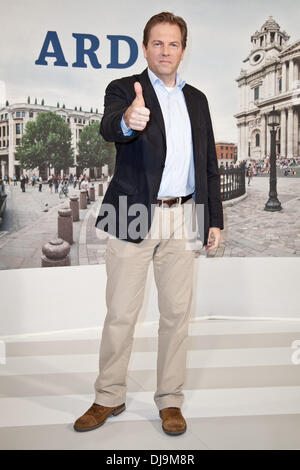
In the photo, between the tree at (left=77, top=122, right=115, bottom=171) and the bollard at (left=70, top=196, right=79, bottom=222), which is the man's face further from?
the bollard at (left=70, top=196, right=79, bottom=222)

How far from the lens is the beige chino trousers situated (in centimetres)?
162

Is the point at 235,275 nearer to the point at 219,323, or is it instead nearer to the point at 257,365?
the point at 219,323

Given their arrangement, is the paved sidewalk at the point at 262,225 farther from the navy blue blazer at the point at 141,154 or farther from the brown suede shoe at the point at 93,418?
the brown suede shoe at the point at 93,418

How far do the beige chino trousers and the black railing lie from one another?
1775 mm

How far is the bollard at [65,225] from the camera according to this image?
3.10 metres

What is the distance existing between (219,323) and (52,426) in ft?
5.52

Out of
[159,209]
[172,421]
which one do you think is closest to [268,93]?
[159,209]

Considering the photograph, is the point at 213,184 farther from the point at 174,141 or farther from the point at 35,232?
the point at 35,232

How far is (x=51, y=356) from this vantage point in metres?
2.52

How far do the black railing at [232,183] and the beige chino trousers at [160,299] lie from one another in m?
1.78

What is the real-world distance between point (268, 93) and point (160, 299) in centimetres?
245

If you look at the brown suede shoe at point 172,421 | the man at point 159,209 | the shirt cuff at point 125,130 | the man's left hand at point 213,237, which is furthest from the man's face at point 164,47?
the brown suede shoe at point 172,421

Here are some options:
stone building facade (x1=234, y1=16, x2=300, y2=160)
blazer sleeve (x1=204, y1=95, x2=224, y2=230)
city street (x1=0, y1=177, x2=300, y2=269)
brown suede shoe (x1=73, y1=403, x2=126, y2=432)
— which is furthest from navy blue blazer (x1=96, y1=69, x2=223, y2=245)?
stone building facade (x1=234, y1=16, x2=300, y2=160)
